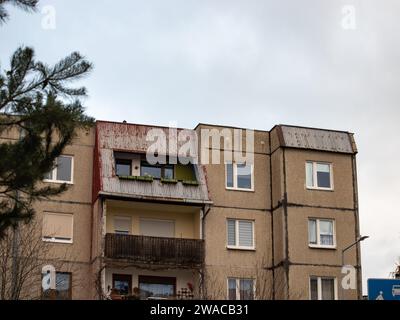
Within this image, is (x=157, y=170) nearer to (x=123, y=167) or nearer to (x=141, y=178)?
(x=123, y=167)

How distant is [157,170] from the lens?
45.1m

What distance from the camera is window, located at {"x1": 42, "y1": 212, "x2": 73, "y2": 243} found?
42062 mm

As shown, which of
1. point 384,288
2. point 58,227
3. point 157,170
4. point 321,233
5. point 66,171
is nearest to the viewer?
point 384,288

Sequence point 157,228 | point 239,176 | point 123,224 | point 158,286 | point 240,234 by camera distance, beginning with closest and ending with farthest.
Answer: point 158,286, point 123,224, point 157,228, point 240,234, point 239,176

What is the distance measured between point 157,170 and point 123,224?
3.27m

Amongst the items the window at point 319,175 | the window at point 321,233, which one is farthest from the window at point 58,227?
the window at point 319,175

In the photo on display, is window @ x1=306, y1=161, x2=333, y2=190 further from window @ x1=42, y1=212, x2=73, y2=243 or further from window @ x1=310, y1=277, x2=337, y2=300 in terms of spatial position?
window @ x1=42, y1=212, x2=73, y2=243

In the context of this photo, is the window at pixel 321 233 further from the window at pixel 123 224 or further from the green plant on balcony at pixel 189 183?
the window at pixel 123 224

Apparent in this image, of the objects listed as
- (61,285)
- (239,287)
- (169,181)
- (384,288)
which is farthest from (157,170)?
(384,288)

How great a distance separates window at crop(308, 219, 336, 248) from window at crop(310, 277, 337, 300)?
169 centimetres

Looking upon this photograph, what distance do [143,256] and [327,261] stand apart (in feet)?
30.6

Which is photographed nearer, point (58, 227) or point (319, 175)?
point (58, 227)
